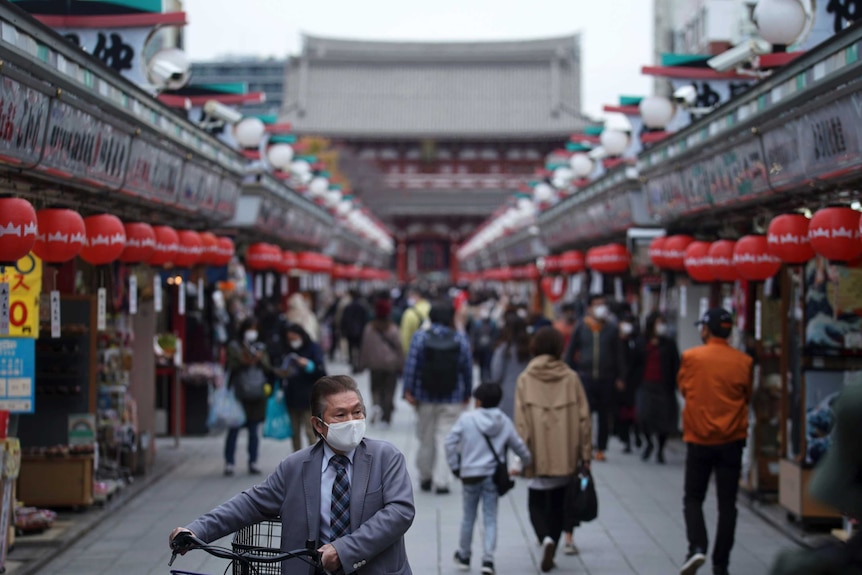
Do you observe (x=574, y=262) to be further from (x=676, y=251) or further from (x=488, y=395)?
(x=488, y=395)

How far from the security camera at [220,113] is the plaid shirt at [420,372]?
184 inches

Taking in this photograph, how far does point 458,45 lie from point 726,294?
5600 centimetres

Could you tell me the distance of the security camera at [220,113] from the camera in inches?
534

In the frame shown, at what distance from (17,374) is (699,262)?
5595mm

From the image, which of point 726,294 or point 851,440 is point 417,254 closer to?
point 726,294

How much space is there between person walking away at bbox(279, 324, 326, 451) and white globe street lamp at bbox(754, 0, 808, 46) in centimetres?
496

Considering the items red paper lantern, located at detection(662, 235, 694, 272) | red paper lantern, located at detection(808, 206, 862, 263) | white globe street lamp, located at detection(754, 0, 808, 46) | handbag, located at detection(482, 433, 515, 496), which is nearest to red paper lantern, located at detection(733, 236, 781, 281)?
white globe street lamp, located at detection(754, 0, 808, 46)

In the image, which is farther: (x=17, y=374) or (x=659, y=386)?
(x=659, y=386)

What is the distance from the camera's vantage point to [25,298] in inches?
314

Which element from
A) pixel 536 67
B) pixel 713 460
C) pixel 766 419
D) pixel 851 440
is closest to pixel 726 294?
pixel 766 419

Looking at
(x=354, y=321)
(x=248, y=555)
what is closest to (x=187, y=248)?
(x=248, y=555)

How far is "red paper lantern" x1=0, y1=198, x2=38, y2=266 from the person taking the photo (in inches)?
235

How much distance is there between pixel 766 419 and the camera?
10.3m

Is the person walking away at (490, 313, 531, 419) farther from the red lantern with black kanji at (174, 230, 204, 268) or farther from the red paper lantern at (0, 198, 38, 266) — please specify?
the red paper lantern at (0, 198, 38, 266)
